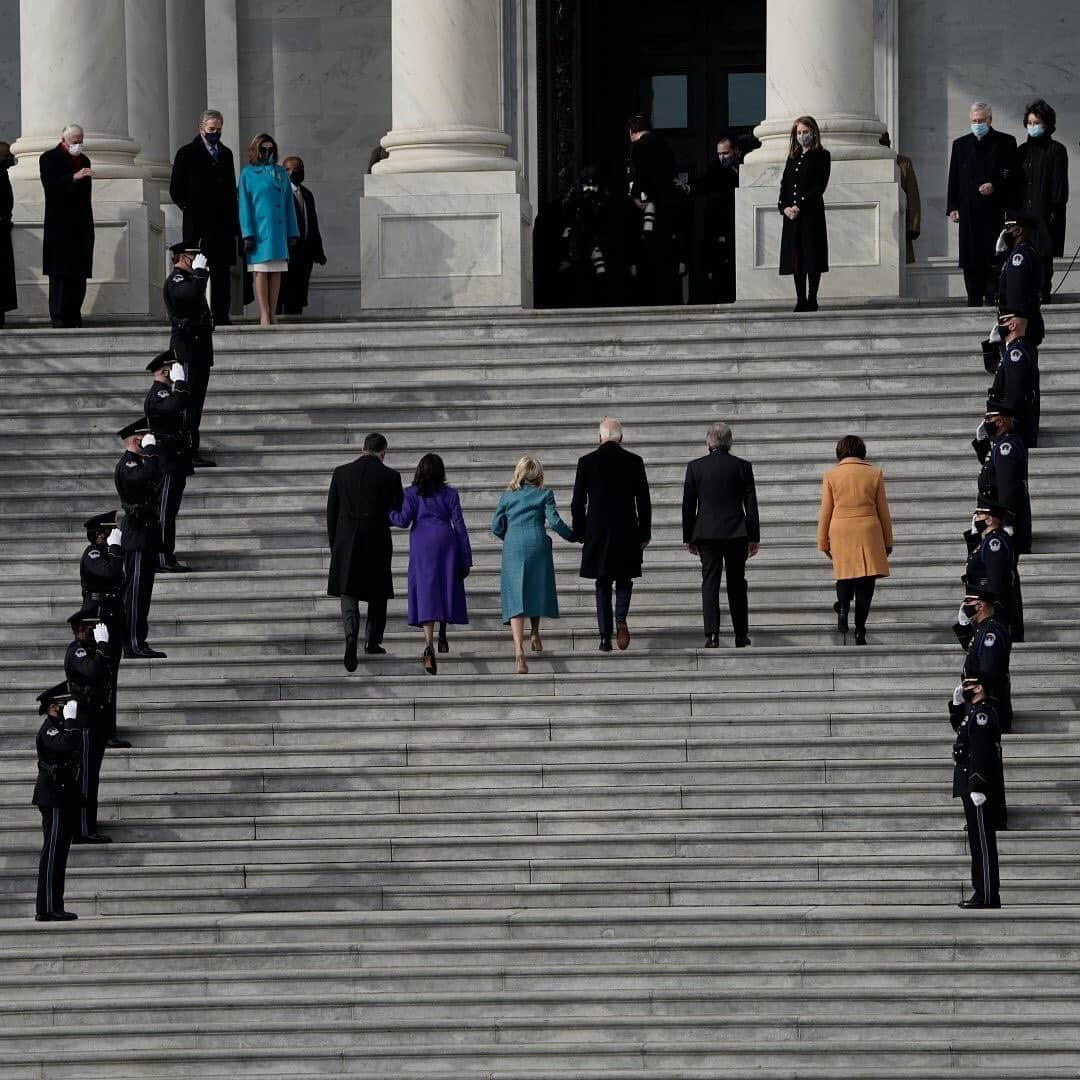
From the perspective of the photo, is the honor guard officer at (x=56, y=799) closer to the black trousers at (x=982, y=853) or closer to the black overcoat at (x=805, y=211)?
the black trousers at (x=982, y=853)

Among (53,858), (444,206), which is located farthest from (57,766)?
(444,206)

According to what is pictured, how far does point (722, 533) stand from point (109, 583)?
160 inches

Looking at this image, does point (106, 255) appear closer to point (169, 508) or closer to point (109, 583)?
point (169, 508)

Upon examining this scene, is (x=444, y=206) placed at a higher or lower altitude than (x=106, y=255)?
higher

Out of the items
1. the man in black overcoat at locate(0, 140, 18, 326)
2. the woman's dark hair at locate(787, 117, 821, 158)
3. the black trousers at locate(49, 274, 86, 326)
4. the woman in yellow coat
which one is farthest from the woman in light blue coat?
the woman in yellow coat

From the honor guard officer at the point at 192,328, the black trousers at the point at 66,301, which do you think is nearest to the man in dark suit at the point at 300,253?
the black trousers at the point at 66,301

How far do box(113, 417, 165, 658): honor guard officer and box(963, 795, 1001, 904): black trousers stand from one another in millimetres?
6111

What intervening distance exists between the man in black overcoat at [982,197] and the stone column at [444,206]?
13.5 feet

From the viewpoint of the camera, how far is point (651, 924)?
53.5 ft

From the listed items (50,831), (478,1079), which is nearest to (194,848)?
(50,831)

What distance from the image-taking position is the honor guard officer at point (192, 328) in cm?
2252

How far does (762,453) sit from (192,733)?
5696mm

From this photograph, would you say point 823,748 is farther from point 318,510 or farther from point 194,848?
point 318,510

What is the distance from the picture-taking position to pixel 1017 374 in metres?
21.0
